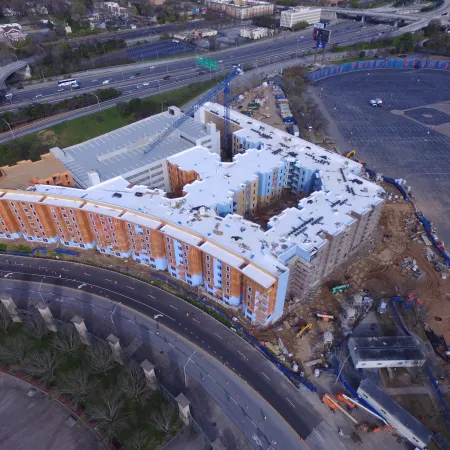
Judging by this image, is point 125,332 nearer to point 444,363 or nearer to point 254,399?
point 254,399

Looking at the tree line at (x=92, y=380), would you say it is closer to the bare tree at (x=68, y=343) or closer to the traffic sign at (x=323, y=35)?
the bare tree at (x=68, y=343)

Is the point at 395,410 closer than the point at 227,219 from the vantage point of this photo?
Yes

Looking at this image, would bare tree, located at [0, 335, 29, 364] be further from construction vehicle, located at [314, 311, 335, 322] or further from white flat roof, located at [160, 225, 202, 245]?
construction vehicle, located at [314, 311, 335, 322]

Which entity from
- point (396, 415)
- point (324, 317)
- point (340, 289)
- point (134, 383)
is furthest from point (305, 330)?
point (134, 383)

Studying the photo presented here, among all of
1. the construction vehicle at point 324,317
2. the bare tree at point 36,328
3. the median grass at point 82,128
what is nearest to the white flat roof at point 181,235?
the construction vehicle at point 324,317

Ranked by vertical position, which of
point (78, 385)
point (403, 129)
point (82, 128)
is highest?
point (82, 128)

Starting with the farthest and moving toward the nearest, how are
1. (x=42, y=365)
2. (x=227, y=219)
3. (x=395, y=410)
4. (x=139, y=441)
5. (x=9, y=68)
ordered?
(x=9, y=68), (x=227, y=219), (x=42, y=365), (x=395, y=410), (x=139, y=441)

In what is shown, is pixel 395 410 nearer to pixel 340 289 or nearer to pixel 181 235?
pixel 340 289

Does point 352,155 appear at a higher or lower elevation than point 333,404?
higher
